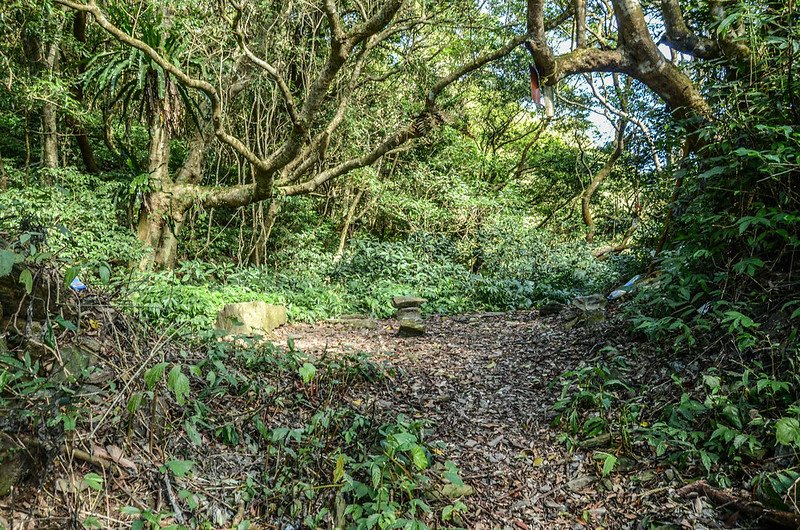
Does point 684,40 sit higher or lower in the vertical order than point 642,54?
higher

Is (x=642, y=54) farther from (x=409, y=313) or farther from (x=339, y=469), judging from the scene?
(x=339, y=469)

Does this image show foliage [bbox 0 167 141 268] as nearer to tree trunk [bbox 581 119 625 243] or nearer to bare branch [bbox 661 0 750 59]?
bare branch [bbox 661 0 750 59]

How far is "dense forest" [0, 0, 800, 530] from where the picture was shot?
6.77 ft

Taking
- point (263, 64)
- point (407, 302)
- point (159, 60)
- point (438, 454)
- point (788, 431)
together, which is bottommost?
point (407, 302)

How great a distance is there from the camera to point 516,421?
3131 millimetres

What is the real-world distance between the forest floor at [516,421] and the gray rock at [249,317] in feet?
0.74

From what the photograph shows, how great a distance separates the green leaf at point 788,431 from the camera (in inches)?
78.7

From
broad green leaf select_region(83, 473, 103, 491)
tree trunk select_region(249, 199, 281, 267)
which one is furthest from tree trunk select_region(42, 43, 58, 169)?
broad green leaf select_region(83, 473, 103, 491)

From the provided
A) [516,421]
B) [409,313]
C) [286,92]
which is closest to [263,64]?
[286,92]

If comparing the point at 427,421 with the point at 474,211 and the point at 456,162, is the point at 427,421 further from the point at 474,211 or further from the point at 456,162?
the point at 456,162

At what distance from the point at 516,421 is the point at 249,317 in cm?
307

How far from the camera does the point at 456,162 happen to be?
1173cm

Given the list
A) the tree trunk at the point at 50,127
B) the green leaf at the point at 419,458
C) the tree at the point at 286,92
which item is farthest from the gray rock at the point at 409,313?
the tree trunk at the point at 50,127

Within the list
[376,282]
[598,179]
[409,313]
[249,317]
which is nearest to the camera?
[249,317]
